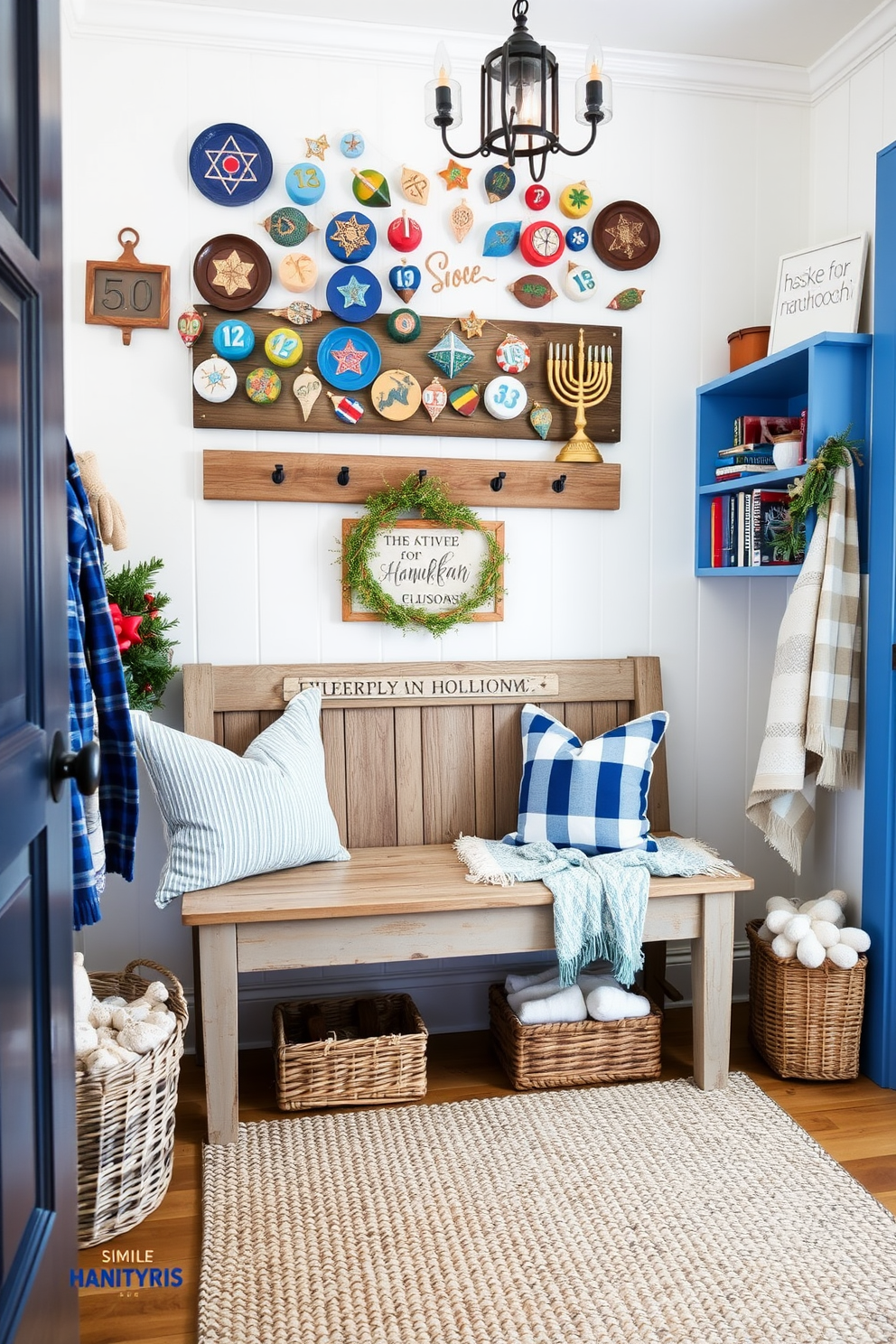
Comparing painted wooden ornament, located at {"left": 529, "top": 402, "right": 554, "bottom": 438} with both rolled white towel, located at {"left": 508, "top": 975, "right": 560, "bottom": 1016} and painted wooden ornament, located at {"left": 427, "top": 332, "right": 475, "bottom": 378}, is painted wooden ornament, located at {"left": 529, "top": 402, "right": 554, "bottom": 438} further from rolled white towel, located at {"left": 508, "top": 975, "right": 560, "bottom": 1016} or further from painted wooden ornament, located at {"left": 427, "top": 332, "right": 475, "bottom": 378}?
rolled white towel, located at {"left": 508, "top": 975, "right": 560, "bottom": 1016}

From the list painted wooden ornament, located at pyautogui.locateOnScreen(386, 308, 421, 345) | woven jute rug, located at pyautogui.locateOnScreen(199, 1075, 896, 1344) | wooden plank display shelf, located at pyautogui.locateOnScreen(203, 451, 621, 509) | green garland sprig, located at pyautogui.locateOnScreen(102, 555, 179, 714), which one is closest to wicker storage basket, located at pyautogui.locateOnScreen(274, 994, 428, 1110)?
woven jute rug, located at pyautogui.locateOnScreen(199, 1075, 896, 1344)

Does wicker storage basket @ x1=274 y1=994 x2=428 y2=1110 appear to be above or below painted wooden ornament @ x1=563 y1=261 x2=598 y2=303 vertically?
below

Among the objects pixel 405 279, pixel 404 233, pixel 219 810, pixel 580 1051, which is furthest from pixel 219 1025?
pixel 404 233

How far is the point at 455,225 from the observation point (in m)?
2.74

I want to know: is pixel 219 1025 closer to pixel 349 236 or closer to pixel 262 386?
pixel 262 386

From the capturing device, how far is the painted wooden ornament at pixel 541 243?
278 cm

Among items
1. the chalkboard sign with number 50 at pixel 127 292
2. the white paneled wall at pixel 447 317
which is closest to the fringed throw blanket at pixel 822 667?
the white paneled wall at pixel 447 317

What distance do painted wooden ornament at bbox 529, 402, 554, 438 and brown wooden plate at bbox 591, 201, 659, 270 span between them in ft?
1.48

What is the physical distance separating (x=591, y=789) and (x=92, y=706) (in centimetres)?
134

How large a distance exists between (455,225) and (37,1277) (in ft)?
8.25

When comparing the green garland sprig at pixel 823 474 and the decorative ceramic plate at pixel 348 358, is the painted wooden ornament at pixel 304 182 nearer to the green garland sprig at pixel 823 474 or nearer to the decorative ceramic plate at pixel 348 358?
the decorative ceramic plate at pixel 348 358

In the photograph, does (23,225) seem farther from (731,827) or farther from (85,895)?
(731,827)

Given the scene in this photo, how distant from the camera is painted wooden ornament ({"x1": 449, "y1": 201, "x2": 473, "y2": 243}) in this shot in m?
2.74

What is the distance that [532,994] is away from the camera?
2561 mm
